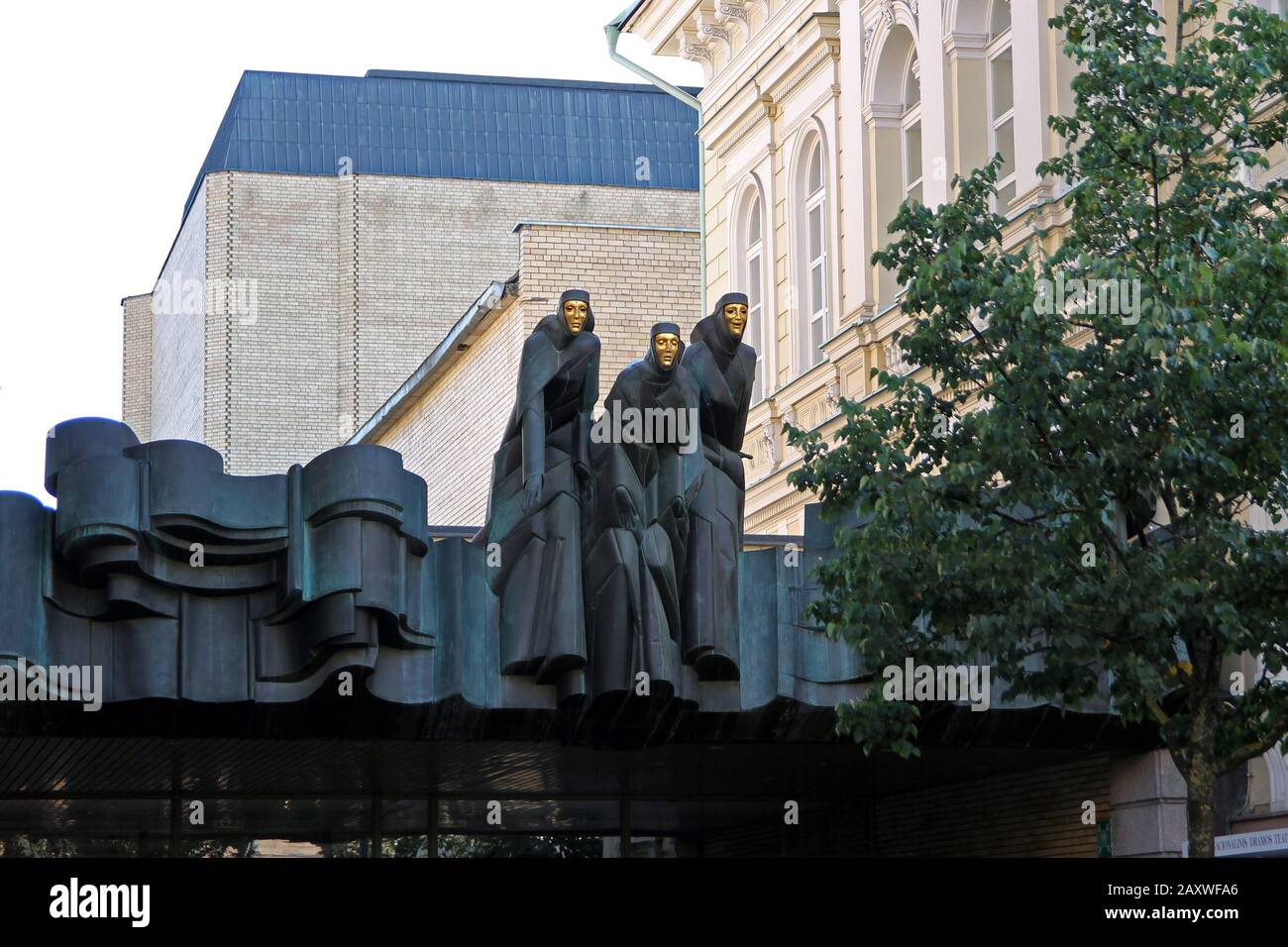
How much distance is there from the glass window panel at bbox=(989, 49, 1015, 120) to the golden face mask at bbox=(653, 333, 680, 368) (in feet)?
24.3

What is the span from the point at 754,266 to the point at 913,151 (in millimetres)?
4986

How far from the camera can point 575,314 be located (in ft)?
56.0

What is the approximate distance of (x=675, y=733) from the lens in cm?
1748

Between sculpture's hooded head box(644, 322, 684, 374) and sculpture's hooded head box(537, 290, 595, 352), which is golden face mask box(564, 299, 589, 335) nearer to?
sculpture's hooded head box(537, 290, 595, 352)

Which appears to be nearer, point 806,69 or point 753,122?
point 806,69

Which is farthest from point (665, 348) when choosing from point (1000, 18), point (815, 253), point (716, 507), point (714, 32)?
point (714, 32)

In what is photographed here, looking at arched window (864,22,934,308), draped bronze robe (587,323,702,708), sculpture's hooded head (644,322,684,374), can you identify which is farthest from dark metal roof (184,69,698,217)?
draped bronze robe (587,323,702,708)

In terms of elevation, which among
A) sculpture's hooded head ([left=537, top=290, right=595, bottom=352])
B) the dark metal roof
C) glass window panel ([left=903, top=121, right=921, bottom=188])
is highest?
the dark metal roof

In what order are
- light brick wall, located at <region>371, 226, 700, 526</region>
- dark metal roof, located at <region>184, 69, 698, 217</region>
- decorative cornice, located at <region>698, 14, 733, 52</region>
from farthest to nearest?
1. dark metal roof, located at <region>184, 69, 698, 217</region>
2. light brick wall, located at <region>371, 226, 700, 526</region>
3. decorative cornice, located at <region>698, 14, 733, 52</region>

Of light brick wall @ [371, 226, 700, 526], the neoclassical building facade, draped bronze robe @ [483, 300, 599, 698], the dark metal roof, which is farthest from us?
the dark metal roof

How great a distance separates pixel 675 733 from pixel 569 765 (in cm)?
238

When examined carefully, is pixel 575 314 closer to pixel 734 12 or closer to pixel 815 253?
pixel 815 253

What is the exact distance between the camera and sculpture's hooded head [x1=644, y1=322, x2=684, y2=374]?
17.1 m
